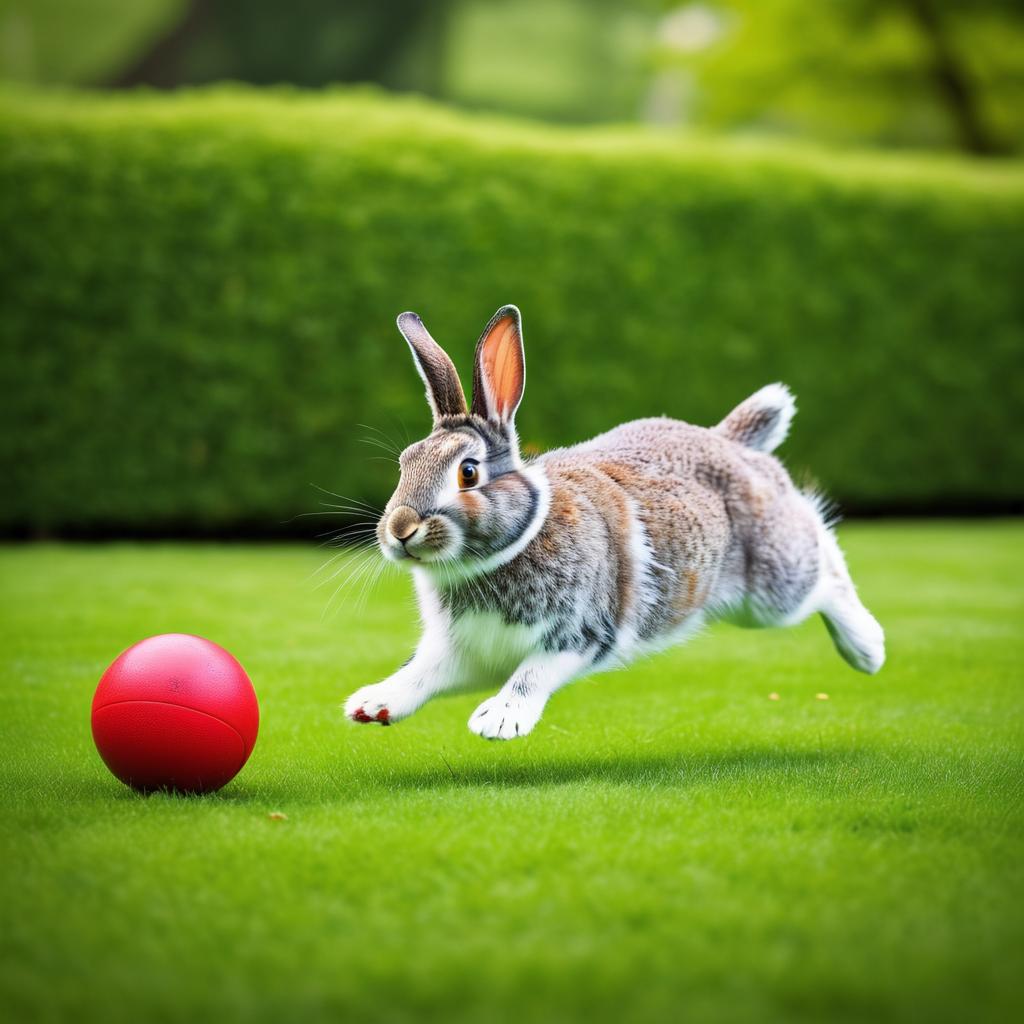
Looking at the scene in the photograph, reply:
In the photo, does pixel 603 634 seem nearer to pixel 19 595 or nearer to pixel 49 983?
pixel 49 983

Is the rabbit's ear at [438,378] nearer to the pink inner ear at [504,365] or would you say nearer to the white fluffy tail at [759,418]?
the pink inner ear at [504,365]

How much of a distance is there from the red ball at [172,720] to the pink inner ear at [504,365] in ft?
3.72

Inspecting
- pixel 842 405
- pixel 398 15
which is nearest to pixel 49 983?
pixel 842 405

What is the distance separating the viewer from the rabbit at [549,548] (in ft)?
12.0

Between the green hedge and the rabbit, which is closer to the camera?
the rabbit

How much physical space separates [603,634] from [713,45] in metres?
17.9

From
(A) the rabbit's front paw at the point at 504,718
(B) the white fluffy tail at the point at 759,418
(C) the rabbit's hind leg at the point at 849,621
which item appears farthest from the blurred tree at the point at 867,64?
(A) the rabbit's front paw at the point at 504,718

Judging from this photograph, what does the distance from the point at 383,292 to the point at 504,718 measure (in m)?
7.60

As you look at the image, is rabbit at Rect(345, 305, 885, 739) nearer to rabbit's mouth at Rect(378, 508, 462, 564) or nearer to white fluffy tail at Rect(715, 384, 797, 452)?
rabbit's mouth at Rect(378, 508, 462, 564)

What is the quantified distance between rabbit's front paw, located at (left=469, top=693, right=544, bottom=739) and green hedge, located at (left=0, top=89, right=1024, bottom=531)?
6.91 meters

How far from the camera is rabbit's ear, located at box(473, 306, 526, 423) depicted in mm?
3787

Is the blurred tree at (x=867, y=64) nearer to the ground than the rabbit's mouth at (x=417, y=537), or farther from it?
farther from it

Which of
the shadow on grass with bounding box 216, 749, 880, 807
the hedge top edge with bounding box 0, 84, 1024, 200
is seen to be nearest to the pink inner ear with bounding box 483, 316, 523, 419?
the shadow on grass with bounding box 216, 749, 880, 807

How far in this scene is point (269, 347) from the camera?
1046cm
